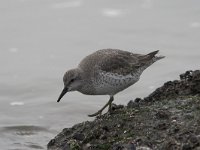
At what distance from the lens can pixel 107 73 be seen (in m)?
8.30

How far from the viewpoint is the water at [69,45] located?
37.4ft

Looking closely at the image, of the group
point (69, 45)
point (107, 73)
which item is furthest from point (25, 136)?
point (69, 45)

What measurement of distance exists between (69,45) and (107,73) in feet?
16.1

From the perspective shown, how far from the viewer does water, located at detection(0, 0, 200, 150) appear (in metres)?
11.4

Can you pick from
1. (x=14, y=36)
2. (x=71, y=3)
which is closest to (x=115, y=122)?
(x=14, y=36)

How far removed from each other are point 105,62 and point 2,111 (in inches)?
141

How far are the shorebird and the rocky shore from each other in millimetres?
416

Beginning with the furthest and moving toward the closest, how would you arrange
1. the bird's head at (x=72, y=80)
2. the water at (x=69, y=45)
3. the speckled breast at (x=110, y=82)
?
the water at (x=69, y=45), the bird's head at (x=72, y=80), the speckled breast at (x=110, y=82)

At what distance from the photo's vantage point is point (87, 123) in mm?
7492

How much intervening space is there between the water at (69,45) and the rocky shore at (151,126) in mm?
2809

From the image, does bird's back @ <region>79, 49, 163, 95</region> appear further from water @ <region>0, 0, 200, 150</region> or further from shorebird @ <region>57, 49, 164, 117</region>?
water @ <region>0, 0, 200, 150</region>

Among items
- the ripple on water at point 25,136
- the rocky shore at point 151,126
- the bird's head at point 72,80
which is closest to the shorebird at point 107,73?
the bird's head at point 72,80

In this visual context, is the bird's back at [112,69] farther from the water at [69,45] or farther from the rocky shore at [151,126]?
the water at [69,45]

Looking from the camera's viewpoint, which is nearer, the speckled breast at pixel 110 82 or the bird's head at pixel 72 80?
the speckled breast at pixel 110 82
